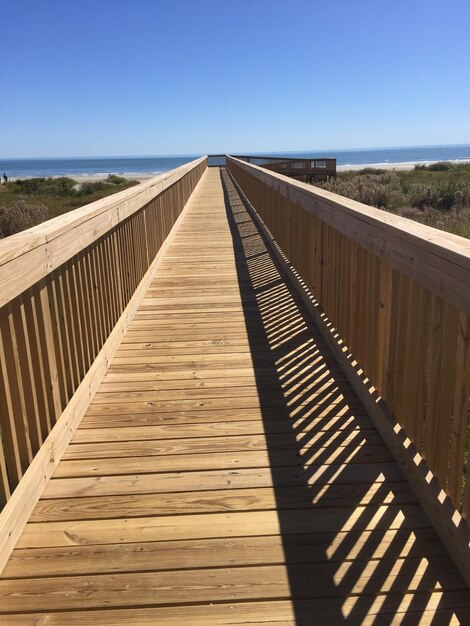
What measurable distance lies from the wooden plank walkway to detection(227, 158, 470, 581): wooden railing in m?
0.15

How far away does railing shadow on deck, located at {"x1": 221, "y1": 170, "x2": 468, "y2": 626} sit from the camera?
200 centimetres

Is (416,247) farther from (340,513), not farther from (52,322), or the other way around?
(52,322)

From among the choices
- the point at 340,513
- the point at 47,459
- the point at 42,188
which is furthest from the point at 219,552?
the point at 42,188

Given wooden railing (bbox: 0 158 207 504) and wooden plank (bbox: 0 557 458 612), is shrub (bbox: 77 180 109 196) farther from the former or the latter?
wooden plank (bbox: 0 557 458 612)

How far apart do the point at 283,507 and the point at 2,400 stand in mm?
1219

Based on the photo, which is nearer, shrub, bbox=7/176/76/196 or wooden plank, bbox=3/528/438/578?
wooden plank, bbox=3/528/438/578

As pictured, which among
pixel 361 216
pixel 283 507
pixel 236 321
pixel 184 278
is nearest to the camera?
pixel 283 507

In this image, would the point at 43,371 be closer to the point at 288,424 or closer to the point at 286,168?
the point at 288,424

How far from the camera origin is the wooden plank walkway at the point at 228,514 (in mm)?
2002

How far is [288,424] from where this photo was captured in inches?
130

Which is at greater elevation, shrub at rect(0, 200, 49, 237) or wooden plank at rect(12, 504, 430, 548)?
wooden plank at rect(12, 504, 430, 548)

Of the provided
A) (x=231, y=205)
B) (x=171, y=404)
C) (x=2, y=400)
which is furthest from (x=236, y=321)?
(x=231, y=205)

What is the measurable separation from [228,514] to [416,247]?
52.9 inches

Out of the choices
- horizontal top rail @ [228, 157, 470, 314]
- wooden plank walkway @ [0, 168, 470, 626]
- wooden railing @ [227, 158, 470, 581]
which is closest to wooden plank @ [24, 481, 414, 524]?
wooden plank walkway @ [0, 168, 470, 626]
